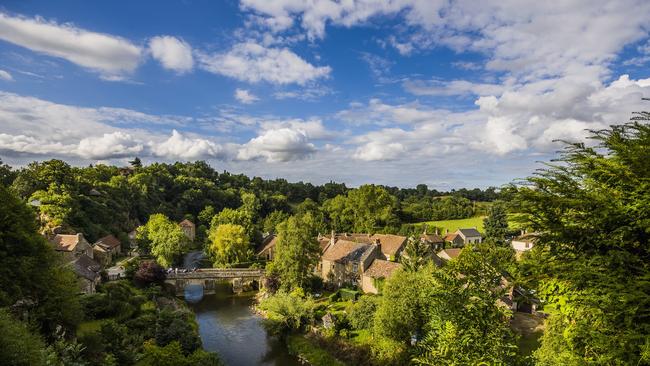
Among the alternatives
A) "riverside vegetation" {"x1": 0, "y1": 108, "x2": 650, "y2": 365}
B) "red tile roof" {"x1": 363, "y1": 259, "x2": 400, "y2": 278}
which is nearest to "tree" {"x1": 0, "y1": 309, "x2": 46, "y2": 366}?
"riverside vegetation" {"x1": 0, "y1": 108, "x2": 650, "y2": 365}

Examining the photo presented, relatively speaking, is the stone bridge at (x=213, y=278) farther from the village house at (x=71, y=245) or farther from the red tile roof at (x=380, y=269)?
the red tile roof at (x=380, y=269)

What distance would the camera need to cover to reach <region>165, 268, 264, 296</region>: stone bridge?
48781 millimetres

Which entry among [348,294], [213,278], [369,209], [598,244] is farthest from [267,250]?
[598,244]

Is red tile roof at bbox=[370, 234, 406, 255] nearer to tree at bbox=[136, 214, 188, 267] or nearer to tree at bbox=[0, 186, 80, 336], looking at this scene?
tree at bbox=[136, 214, 188, 267]

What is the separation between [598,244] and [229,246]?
52.8 metres

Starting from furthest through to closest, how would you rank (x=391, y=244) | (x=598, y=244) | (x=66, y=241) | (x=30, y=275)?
(x=391, y=244)
(x=66, y=241)
(x=30, y=275)
(x=598, y=244)

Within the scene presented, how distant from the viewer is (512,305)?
123 ft

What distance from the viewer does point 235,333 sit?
36281mm

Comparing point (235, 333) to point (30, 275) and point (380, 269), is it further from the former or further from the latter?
point (30, 275)

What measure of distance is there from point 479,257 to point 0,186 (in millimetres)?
28790

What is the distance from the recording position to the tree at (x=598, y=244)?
7.66 meters

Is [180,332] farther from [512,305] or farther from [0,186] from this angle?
[512,305]

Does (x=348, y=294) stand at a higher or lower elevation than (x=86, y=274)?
lower

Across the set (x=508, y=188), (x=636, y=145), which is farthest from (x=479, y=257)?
(x=636, y=145)
